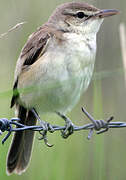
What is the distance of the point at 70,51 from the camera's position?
3.73 meters

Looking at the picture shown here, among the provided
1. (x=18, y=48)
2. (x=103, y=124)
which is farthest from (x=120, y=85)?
(x=103, y=124)

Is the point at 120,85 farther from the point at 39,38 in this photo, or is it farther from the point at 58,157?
Answer: the point at 58,157

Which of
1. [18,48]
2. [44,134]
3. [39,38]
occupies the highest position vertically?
[18,48]

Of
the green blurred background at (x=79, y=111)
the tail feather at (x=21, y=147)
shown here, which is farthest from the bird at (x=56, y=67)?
the green blurred background at (x=79, y=111)

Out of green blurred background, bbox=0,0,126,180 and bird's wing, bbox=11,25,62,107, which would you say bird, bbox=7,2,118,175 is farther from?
green blurred background, bbox=0,0,126,180

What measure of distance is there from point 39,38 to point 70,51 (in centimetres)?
28

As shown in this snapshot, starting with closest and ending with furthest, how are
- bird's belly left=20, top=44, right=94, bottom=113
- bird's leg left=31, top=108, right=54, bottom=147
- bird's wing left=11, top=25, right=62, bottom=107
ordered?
bird's leg left=31, top=108, right=54, bottom=147
bird's belly left=20, top=44, right=94, bottom=113
bird's wing left=11, top=25, right=62, bottom=107

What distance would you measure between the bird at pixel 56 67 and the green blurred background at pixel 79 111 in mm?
115

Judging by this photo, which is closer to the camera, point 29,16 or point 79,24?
point 79,24

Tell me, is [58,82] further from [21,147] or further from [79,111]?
[79,111]

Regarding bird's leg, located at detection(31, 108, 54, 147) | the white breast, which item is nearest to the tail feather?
bird's leg, located at detection(31, 108, 54, 147)

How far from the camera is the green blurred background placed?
3268mm

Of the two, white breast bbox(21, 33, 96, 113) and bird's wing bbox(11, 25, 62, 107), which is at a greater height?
bird's wing bbox(11, 25, 62, 107)

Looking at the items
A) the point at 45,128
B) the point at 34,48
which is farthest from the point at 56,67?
the point at 45,128
